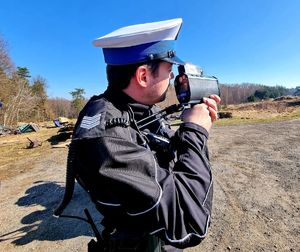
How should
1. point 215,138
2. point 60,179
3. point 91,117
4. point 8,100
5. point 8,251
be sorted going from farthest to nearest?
point 8,100, point 215,138, point 60,179, point 8,251, point 91,117

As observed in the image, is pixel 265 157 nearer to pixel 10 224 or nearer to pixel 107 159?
pixel 10 224

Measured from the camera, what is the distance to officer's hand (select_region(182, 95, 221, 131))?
1.22m

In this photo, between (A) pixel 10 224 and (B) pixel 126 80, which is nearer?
(B) pixel 126 80

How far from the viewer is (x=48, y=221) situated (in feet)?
17.9

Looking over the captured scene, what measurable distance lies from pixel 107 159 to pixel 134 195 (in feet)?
0.52

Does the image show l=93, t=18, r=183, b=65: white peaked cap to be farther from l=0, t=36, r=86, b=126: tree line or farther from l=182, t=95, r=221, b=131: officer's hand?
l=0, t=36, r=86, b=126: tree line

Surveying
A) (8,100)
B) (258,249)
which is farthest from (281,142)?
(8,100)

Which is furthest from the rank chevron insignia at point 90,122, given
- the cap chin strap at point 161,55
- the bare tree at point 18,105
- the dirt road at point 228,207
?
the bare tree at point 18,105

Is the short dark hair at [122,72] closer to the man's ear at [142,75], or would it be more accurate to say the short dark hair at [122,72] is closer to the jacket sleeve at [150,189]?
the man's ear at [142,75]

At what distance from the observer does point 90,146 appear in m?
1.02

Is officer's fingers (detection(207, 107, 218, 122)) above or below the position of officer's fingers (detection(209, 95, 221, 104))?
below

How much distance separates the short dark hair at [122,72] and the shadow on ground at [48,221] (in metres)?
4.09

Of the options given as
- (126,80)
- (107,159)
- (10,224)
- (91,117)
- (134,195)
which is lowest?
(10,224)

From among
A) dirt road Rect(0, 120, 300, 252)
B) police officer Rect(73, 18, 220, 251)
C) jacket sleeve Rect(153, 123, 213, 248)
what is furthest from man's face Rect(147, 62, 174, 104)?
dirt road Rect(0, 120, 300, 252)
